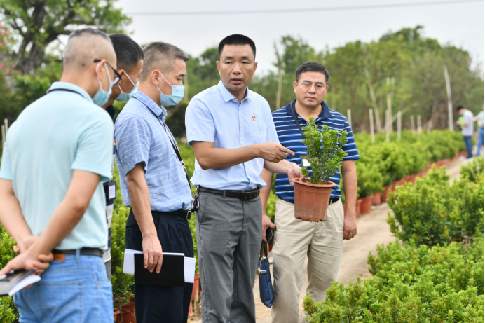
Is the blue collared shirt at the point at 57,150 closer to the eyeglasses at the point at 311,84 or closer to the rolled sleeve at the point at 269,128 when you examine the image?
the rolled sleeve at the point at 269,128

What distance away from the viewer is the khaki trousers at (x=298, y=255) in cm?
504

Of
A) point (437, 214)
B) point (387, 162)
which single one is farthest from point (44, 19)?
point (437, 214)

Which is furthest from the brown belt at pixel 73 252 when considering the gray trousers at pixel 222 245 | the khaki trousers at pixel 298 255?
the khaki trousers at pixel 298 255

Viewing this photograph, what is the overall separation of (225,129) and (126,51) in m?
0.84

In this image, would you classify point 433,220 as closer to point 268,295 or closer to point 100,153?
point 268,295

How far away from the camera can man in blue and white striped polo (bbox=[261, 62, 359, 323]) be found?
5.05 metres

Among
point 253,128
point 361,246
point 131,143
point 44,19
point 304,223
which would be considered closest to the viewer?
point 131,143

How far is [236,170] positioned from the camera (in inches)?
170

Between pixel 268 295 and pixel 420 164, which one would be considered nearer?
pixel 268 295

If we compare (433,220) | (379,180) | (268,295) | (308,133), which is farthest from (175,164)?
(379,180)

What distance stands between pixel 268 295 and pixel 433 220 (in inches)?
124

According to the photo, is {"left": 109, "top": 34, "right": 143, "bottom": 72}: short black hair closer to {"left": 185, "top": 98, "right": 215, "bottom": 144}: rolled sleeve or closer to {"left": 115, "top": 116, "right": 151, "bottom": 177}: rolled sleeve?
{"left": 115, "top": 116, "right": 151, "bottom": 177}: rolled sleeve

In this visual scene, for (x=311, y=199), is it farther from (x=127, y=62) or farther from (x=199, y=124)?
(x=127, y=62)

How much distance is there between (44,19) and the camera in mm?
24344
